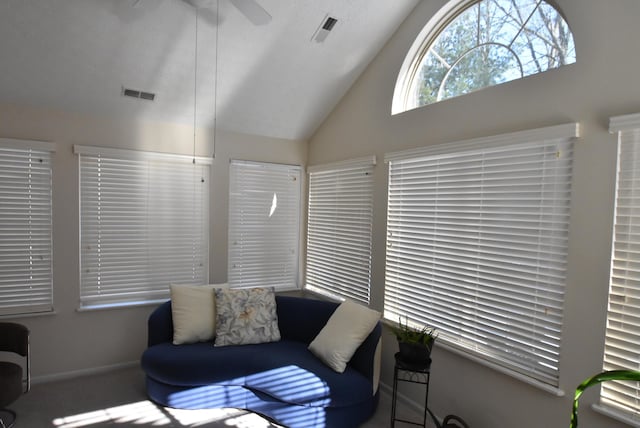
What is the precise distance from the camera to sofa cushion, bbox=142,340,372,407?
259cm

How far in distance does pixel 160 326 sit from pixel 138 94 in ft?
6.94

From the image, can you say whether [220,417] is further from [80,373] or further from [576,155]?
[576,155]

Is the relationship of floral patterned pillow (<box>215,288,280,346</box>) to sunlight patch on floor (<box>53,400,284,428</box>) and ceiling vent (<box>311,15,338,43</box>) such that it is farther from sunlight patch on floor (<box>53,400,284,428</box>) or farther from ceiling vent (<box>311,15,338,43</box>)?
ceiling vent (<box>311,15,338,43</box>)

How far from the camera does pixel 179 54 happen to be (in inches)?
119

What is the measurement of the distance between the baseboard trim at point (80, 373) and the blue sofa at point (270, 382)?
76 cm

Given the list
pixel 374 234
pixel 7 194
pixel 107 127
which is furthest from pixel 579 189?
pixel 7 194

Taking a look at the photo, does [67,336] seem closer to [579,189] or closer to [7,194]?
[7,194]

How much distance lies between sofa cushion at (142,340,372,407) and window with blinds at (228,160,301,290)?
1.26 metres

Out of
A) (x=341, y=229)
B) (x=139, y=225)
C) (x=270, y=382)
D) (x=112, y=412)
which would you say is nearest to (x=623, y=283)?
(x=270, y=382)

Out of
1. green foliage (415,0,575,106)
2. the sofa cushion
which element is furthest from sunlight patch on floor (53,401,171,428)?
green foliage (415,0,575,106)

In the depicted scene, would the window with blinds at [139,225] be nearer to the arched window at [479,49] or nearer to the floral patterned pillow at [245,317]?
the floral patterned pillow at [245,317]

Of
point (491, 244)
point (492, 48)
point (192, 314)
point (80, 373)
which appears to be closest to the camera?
point (491, 244)

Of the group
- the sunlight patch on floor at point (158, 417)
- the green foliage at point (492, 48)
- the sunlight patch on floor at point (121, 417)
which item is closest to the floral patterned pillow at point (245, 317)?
the sunlight patch on floor at point (158, 417)

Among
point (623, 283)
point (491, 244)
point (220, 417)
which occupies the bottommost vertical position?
point (220, 417)
